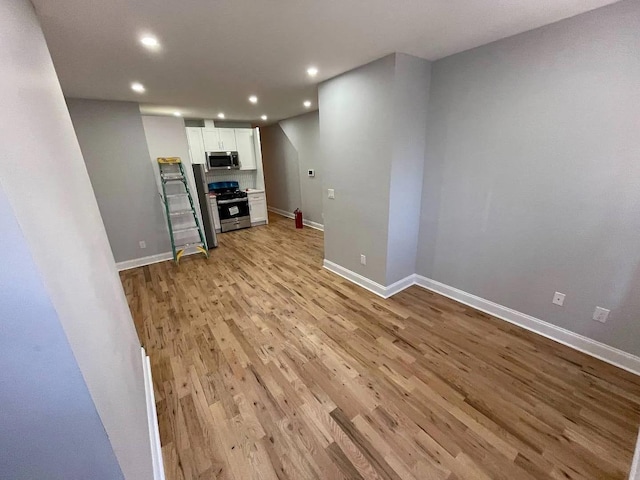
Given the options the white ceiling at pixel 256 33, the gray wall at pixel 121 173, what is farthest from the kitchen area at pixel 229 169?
the white ceiling at pixel 256 33

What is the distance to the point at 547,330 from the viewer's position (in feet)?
7.43

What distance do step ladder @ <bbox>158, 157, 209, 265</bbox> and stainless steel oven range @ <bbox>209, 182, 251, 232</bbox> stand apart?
1.22 metres

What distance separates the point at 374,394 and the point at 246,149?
5734 millimetres

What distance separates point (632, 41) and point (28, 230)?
312 centimetres

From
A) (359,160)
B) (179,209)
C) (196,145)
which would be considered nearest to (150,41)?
(359,160)

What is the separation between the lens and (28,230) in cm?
58

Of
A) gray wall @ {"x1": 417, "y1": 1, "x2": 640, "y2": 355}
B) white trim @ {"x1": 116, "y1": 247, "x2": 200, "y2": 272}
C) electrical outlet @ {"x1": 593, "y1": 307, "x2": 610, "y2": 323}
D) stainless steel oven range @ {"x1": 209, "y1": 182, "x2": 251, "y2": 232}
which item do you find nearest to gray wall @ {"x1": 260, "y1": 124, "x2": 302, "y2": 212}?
stainless steel oven range @ {"x1": 209, "y1": 182, "x2": 251, "y2": 232}

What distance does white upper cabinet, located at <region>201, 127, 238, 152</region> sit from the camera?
→ 5510 mm

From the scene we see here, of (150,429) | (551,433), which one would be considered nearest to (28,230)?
(150,429)

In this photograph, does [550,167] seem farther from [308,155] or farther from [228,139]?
[228,139]

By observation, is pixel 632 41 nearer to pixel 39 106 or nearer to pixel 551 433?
pixel 551 433

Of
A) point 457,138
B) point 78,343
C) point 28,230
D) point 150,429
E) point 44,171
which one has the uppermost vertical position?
point 457,138

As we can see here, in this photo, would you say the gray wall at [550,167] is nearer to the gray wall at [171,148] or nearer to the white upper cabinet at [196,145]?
the gray wall at [171,148]

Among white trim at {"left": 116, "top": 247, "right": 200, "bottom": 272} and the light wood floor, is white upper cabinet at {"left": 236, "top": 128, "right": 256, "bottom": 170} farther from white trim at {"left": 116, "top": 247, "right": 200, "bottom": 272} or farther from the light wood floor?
the light wood floor
